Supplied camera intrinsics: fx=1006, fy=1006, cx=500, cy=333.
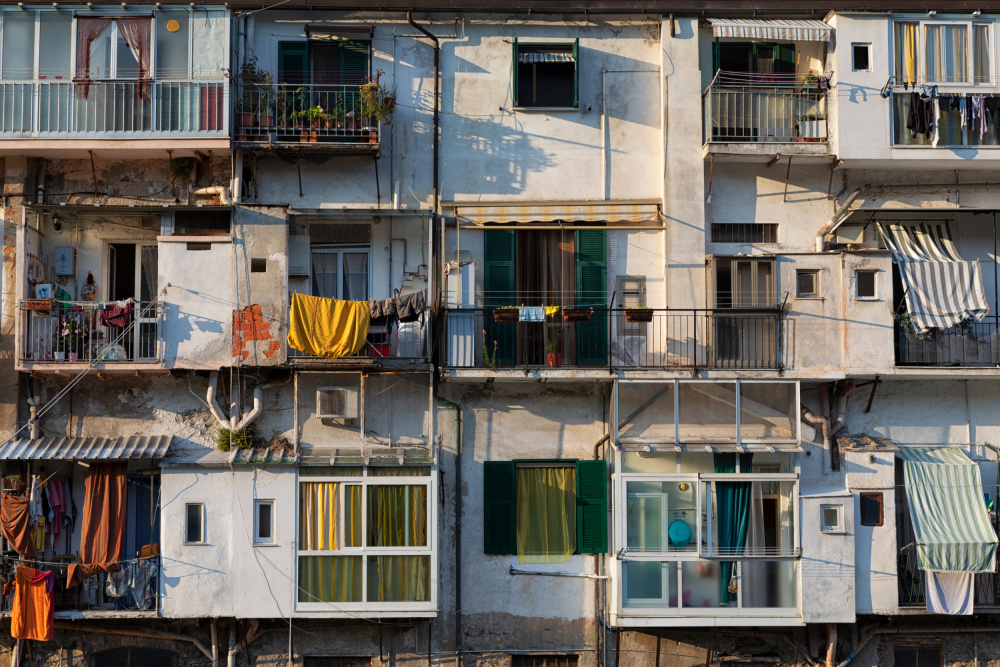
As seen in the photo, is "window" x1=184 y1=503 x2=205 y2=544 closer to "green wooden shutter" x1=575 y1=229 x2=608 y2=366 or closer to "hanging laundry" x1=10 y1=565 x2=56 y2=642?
"hanging laundry" x1=10 y1=565 x2=56 y2=642

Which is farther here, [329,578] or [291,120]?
[291,120]

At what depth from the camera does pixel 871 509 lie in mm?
16641

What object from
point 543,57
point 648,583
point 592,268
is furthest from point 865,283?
point 543,57

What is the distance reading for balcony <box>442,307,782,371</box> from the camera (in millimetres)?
16812

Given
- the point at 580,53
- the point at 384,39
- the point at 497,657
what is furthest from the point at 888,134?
the point at 497,657

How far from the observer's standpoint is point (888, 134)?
17.3 metres

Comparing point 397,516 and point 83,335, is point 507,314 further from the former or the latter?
point 83,335

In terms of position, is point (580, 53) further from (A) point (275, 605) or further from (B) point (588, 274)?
(A) point (275, 605)

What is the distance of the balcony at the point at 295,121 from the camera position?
17156 millimetres

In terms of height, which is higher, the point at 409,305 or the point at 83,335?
the point at 409,305

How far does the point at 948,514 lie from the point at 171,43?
15.2 meters

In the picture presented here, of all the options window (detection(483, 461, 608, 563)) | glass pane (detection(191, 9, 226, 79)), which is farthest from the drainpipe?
window (detection(483, 461, 608, 563))

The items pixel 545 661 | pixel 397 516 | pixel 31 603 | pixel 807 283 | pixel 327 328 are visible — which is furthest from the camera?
pixel 545 661

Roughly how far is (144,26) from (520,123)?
262 inches
